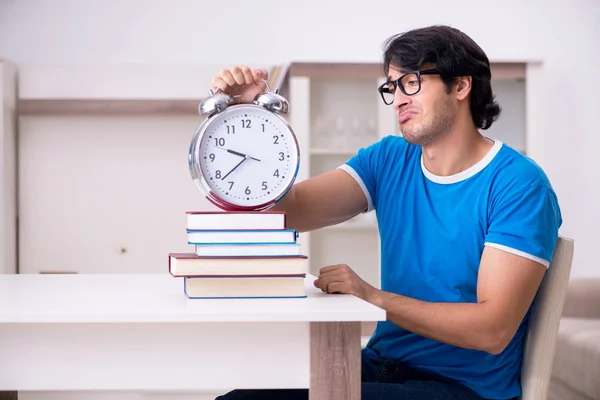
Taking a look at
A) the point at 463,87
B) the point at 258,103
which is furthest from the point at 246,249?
the point at 463,87

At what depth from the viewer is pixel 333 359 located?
3.75ft

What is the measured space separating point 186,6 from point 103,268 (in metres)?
1.57

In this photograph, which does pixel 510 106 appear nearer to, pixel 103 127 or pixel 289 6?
pixel 289 6

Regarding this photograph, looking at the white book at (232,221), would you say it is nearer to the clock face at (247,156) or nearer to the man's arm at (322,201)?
the clock face at (247,156)

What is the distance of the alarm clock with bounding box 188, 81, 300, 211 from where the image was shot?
1.35 m

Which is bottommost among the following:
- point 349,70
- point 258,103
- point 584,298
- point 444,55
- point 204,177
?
point 584,298

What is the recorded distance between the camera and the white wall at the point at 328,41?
4449 millimetres

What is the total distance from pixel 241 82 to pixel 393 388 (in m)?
0.65

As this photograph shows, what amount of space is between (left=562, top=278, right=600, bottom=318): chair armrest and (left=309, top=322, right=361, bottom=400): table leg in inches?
91.0

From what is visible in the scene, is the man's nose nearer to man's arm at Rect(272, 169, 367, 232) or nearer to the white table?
man's arm at Rect(272, 169, 367, 232)

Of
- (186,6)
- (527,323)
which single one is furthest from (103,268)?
(527,323)

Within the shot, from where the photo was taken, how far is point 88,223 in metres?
4.30

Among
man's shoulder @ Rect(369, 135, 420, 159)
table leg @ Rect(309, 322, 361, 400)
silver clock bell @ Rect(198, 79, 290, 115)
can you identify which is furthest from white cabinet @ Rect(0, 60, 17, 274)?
table leg @ Rect(309, 322, 361, 400)

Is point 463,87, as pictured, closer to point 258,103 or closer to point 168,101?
point 258,103
